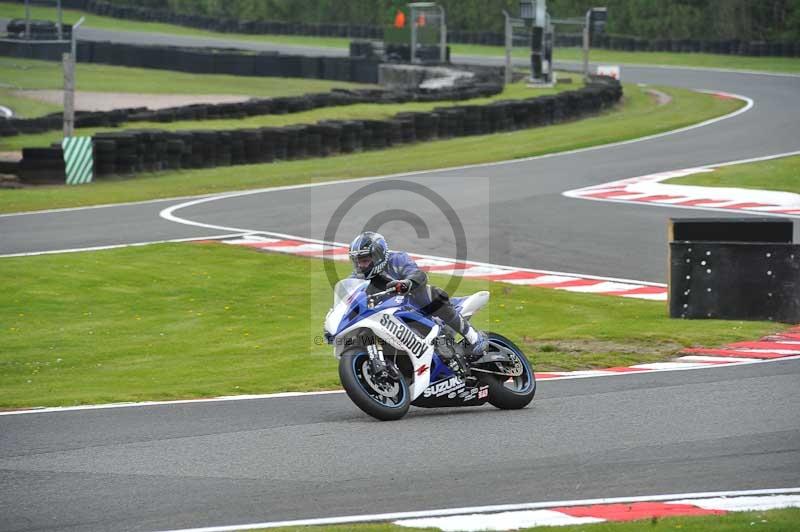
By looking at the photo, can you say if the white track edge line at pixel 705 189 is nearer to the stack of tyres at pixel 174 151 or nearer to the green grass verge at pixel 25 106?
the stack of tyres at pixel 174 151

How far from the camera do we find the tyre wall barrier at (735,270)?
588 inches

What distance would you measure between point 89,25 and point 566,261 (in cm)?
7221

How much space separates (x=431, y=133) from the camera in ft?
115

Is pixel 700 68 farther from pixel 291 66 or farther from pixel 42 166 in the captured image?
pixel 42 166

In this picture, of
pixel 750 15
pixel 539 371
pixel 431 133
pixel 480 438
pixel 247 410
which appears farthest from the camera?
pixel 750 15

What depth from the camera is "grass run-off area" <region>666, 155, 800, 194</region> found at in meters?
25.9

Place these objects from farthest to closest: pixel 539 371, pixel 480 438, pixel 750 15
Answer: pixel 750 15
pixel 539 371
pixel 480 438

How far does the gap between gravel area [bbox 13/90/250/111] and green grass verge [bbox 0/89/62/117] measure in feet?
1.60

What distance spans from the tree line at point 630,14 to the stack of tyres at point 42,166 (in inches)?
1846

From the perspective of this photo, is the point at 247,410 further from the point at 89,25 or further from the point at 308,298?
the point at 89,25

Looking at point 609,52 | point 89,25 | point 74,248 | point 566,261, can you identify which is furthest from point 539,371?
point 89,25

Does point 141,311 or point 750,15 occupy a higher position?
point 750,15

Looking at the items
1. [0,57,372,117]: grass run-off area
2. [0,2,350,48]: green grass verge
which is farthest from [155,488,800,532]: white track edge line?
[0,2,350,48]: green grass verge

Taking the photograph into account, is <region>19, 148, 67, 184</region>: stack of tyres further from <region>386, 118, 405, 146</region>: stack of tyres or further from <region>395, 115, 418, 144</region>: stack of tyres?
<region>395, 115, 418, 144</region>: stack of tyres
